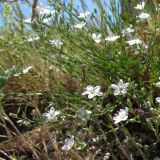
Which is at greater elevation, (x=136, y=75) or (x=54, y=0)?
(x=54, y=0)

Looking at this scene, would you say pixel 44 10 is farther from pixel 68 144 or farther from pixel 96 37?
pixel 68 144

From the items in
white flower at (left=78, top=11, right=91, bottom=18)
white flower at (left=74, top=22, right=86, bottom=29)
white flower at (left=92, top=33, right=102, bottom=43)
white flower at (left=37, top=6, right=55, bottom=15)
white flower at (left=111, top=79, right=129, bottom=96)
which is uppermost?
white flower at (left=37, top=6, right=55, bottom=15)

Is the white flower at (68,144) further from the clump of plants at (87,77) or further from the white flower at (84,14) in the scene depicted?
the white flower at (84,14)

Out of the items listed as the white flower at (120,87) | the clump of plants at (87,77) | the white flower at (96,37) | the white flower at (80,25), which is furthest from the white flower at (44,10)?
the white flower at (120,87)

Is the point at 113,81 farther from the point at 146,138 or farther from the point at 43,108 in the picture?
the point at 43,108

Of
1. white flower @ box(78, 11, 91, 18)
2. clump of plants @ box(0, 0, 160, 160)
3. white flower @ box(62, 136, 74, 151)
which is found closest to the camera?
white flower @ box(62, 136, 74, 151)

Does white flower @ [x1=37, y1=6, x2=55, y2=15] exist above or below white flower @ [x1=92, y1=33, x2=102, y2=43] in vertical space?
above

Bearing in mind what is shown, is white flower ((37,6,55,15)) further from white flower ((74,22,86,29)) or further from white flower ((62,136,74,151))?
white flower ((62,136,74,151))

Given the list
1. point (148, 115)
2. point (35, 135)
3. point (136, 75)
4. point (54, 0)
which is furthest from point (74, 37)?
point (148, 115)

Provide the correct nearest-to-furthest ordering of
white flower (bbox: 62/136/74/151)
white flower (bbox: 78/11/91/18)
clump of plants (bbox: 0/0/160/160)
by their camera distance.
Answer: white flower (bbox: 62/136/74/151) < clump of plants (bbox: 0/0/160/160) < white flower (bbox: 78/11/91/18)

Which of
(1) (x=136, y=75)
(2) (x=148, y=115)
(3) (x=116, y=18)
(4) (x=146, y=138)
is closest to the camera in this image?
(2) (x=148, y=115)

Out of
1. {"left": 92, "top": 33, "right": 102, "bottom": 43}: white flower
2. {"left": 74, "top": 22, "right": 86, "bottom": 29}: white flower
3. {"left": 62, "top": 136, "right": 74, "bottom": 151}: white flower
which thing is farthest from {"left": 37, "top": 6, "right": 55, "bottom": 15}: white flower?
{"left": 62, "top": 136, "right": 74, "bottom": 151}: white flower
